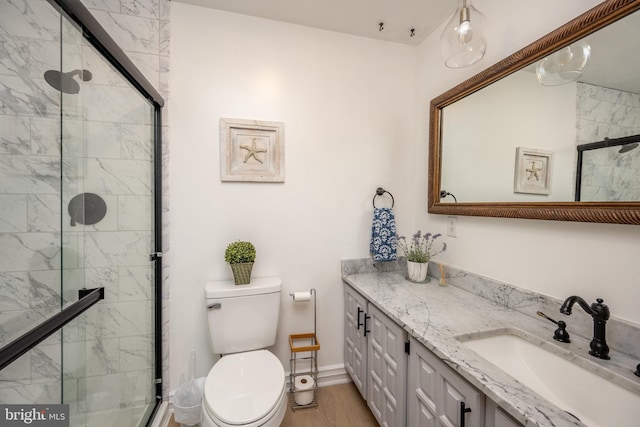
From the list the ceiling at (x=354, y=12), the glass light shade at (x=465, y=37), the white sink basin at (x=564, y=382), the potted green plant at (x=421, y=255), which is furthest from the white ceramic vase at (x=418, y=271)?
the ceiling at (x=354, y=12)

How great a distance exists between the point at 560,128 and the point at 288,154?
1357 millimetres

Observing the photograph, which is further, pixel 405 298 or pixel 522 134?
pixel 405 298

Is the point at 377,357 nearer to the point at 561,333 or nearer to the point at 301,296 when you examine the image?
the point at 301,296

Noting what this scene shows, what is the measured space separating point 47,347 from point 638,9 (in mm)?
2309

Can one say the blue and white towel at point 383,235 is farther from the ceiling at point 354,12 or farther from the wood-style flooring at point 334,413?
the ceiling at point 354,12

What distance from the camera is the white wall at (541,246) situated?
2.84ft

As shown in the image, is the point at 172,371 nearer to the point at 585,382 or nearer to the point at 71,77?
the point at 71,77

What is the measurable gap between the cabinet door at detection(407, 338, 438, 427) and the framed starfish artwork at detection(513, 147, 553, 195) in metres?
0.84

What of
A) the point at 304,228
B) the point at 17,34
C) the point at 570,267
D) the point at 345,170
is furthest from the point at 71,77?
the point at 570,267

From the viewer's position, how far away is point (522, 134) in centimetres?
117

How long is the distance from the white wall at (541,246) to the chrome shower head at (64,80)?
188 centimetres

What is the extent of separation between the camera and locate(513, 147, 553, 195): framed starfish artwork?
42.0 inches

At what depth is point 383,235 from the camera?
1.76 m

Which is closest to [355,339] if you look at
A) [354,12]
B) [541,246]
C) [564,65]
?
[541,246]
